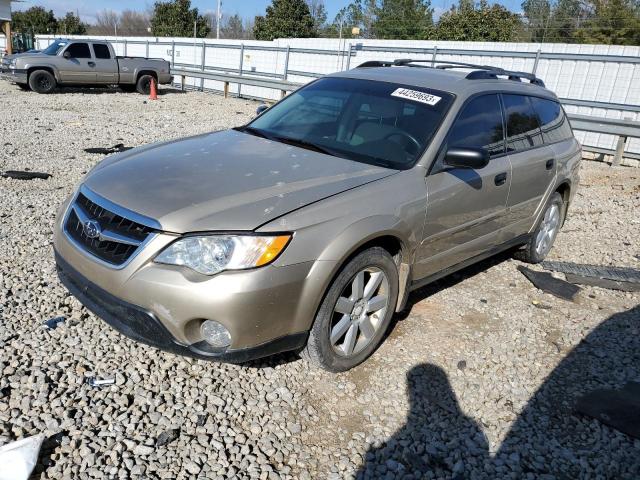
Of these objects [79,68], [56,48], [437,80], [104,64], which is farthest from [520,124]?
[56,48]

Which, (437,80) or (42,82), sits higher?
(437,80)

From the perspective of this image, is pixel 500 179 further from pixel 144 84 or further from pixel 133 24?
pixel 133 24

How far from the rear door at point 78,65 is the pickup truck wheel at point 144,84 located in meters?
1.52

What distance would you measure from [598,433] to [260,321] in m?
2.00

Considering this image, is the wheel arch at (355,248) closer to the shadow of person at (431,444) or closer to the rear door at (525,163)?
the shadow of person at (431,444)

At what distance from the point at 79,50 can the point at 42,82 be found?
160 cm

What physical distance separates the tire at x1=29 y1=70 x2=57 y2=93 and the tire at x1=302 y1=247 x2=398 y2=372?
16633 millimetres

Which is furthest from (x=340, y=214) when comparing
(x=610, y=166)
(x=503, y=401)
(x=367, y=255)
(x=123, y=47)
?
(x=123, y=47)

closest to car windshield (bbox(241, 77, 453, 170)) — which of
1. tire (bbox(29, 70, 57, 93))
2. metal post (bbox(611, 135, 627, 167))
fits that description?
metal post (bbox(611, 135, 627, 167))

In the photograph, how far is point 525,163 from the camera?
4.45 metres

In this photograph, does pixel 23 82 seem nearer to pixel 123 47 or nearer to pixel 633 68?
pixel 123 47

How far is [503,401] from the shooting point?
3221 mm

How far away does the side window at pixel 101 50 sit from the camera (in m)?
17.5

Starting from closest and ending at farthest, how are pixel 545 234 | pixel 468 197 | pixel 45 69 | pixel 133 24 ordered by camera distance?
1. pixel 468 197
2. pixel 545 234
3. pixel 45 69
4. pixel 133 24
